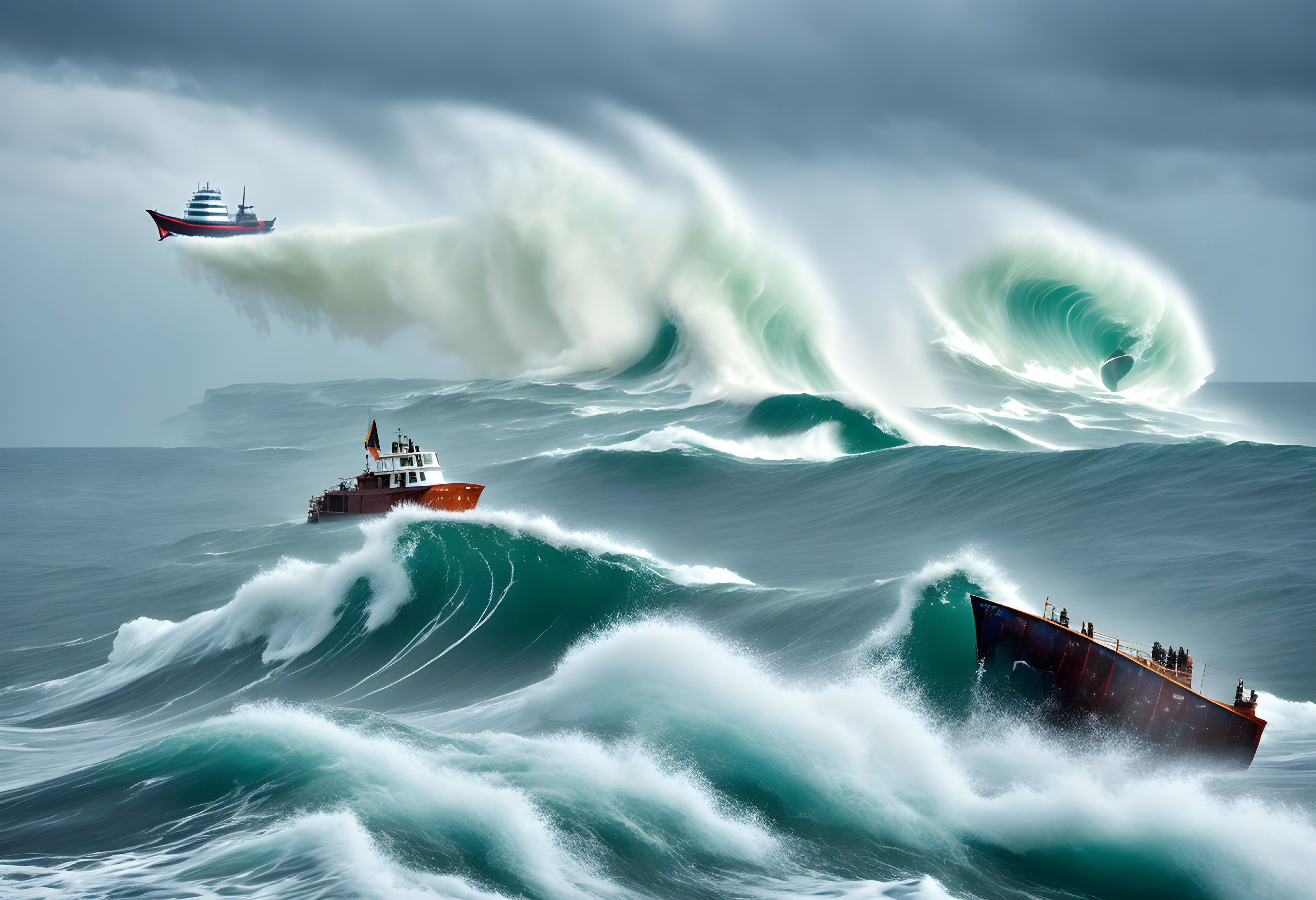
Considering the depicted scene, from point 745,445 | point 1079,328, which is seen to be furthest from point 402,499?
point 1079,328

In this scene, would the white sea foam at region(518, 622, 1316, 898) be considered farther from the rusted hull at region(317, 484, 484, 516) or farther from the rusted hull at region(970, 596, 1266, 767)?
the rusted hull at region(317, 484, 484, 516)

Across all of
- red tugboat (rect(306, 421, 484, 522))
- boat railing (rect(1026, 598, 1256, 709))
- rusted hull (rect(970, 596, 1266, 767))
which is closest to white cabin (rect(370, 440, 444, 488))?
red tugboat (rect(306, 421, 484, 522))

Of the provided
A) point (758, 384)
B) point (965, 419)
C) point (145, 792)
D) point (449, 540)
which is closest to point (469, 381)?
point (758, 384)

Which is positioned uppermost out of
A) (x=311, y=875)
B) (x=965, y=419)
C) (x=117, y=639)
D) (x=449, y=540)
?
(x=965, y=419)

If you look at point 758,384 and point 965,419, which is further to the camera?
point 758,384

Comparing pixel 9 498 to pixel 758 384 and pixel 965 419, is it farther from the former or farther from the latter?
pixel 965 419

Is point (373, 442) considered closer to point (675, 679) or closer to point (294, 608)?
point (294, 608)
